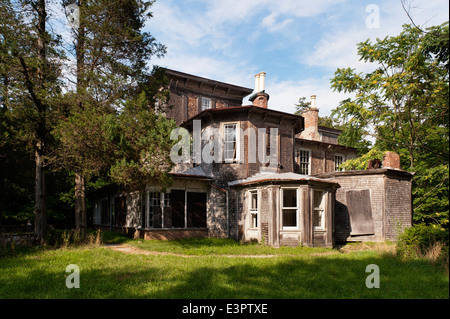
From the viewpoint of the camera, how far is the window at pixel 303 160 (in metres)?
24.8

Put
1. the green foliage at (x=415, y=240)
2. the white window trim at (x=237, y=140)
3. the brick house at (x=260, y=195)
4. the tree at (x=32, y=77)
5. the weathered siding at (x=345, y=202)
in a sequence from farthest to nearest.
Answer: the white window trim at (x=237, y=140), the weathered siding at (x=345, y=202), the brick house at (x=260, y=195), the tree at (x=32, y=77), the green foliage at (x=415, y=240)

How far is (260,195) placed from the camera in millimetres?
15117

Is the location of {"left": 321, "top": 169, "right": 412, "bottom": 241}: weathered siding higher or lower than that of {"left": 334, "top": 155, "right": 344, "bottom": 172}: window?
lower

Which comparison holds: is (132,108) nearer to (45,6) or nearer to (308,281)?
(45,6)

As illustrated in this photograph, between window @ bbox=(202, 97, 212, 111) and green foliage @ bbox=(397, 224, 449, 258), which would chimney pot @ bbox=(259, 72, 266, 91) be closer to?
window @ bbox=(202, 97, 212, 111)

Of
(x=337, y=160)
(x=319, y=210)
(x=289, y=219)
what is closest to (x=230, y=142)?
(x=289, y=219)

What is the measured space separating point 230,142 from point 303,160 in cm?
940

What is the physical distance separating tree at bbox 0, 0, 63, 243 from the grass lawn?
480 cm

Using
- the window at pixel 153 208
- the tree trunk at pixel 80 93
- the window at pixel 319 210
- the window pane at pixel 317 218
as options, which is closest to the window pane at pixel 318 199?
the window at pixel 319 210

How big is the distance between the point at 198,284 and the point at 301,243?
8.26 metres

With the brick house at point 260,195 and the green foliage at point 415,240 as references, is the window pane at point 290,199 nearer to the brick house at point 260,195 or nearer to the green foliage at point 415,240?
the brick house at point 260,195

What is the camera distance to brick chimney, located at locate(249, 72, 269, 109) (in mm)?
20266

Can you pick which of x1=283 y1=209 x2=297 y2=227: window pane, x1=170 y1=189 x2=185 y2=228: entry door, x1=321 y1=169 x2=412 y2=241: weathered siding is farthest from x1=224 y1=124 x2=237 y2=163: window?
x1=321 y1=169 x2=412 y2=241: weathered siding

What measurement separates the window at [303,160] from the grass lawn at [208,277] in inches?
589
